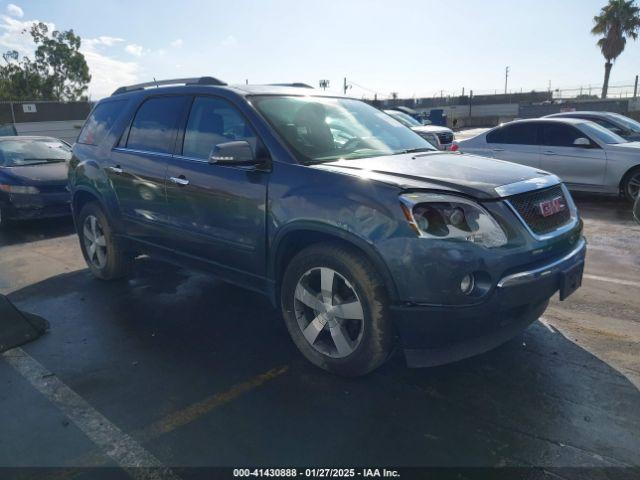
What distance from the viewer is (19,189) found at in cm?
811

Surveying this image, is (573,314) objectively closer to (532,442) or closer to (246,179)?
(532,442)

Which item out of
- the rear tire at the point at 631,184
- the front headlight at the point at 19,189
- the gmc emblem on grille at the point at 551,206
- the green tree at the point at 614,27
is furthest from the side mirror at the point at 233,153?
the green tree at the point at 614,27

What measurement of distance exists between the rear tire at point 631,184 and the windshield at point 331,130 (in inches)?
237

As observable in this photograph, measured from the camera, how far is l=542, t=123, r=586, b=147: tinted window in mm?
9039

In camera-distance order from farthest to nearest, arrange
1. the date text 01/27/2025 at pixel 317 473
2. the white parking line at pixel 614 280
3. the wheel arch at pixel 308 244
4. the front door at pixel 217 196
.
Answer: the white parking line at pixel 614 280 → the front door at pixel 217 196 → the wheel arch at pixel 308 244 → the date text 01/27/2025 at pixel 317 473

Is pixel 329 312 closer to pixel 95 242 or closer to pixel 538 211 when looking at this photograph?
pixel 538 211

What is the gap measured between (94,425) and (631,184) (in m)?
8.93

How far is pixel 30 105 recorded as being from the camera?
29.1m

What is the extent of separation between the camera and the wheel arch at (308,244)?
2.89 m

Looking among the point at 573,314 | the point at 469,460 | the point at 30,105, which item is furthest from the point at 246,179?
the point at 30,105

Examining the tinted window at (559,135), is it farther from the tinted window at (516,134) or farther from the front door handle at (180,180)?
the front door handle at (180,180)

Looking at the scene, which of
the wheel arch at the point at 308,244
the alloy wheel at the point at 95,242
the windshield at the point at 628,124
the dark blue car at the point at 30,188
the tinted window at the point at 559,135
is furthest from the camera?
the windshield at the point at 628,124

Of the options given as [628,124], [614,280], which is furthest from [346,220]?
[628,124]

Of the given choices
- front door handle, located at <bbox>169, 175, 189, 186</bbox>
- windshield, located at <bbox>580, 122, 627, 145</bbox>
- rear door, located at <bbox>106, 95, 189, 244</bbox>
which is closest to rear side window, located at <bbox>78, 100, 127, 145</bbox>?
rear door, located at <bbox>106, 95, 189, 244</bbox>
